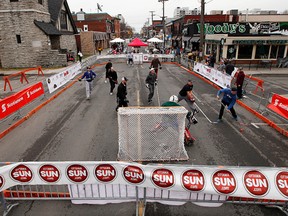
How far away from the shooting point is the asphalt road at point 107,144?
16.2ft

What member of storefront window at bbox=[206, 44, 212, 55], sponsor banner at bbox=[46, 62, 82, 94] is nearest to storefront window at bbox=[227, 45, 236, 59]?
storefront window at bbox=[206, 44, 212, 55]

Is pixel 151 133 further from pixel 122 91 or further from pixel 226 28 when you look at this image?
pixel 226 28

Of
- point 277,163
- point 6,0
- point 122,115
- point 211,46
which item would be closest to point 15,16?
point 6,0

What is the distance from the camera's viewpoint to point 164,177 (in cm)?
438

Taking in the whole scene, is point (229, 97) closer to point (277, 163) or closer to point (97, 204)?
point (277, 163)

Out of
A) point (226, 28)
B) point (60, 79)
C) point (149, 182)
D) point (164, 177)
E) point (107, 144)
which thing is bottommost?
point (107, 144)

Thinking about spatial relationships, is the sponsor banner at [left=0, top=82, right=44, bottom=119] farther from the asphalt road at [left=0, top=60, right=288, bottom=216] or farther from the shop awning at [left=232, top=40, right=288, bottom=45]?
the shop awning at [left=232, top=40, right=288, bottom=45]

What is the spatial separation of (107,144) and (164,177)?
3.78m

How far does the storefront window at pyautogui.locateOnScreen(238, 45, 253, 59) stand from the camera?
80.4ft

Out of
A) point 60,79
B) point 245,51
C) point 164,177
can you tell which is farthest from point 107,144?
point 245,51

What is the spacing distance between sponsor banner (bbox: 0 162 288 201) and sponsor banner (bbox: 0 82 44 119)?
5301mm

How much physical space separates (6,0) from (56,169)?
2751cm

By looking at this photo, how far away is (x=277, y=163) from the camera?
664cm

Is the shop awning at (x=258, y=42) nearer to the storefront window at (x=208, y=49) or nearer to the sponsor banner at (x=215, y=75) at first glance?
the sponsor banner at (x=215, y=75)
